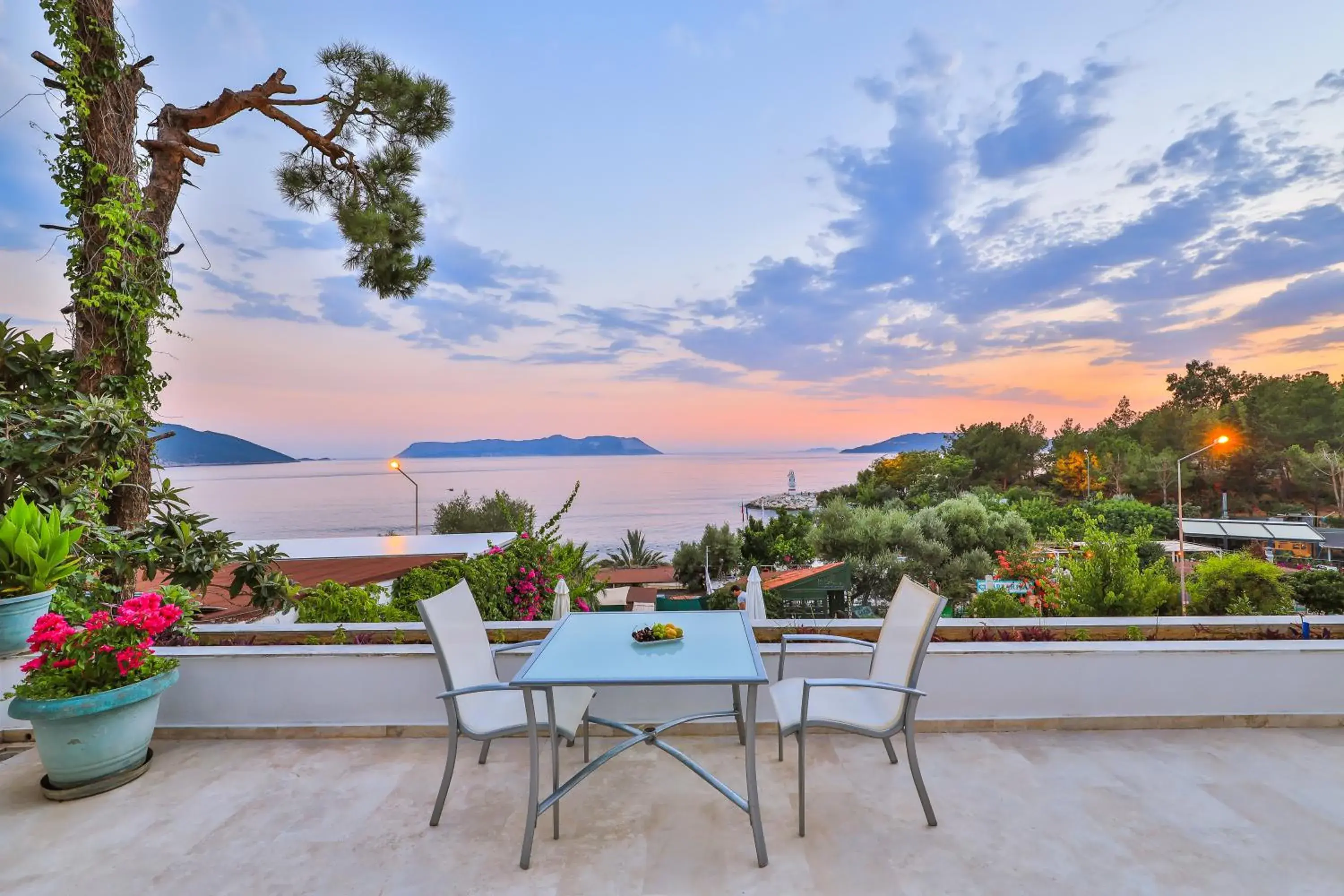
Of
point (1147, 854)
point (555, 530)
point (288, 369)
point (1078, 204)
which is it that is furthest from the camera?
point (288, 369)

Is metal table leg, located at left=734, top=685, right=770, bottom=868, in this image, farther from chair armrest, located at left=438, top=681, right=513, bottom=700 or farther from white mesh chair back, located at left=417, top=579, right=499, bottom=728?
white mesh chair back, located at left=417, top=579, right=499, bottom=728

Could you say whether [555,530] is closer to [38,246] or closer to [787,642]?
[787,642]

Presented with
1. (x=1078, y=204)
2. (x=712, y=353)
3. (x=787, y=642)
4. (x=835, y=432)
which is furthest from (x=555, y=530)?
(x=835, y=432)

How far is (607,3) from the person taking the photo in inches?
254

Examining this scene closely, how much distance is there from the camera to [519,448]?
5541 cm

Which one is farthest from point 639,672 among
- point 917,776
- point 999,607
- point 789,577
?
point 789,577

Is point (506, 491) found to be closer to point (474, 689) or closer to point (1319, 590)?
point (1319, 590)

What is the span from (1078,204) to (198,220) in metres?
11.4

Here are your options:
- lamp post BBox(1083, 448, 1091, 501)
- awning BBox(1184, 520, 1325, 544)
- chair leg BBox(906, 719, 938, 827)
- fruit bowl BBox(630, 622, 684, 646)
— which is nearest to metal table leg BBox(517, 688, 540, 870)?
fruit bowl BBox(630, 622, 684, 646)

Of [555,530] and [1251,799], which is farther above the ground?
[555,530]

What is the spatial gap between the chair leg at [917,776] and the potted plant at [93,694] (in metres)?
3.06

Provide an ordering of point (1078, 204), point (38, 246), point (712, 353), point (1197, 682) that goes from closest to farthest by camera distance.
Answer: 1. point (1197, 682)
2. point (38, 246)
3. point (1078, 204)
4. point (712, 353)

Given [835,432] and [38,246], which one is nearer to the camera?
[38,246]

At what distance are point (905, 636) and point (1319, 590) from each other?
17.8 ft
